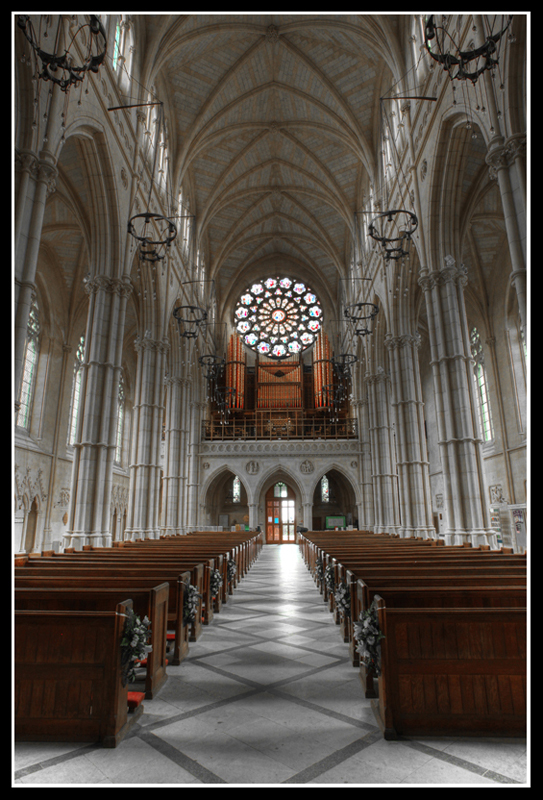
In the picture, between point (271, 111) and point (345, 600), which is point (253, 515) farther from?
point (345, 600)

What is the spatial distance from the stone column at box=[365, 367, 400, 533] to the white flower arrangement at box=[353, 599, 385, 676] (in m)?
19.9

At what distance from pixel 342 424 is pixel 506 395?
12.8 m

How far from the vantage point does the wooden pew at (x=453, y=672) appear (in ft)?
11.8

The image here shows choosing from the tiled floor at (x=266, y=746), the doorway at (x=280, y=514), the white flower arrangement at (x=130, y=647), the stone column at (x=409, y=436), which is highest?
the stone column at (x=409, y=436)

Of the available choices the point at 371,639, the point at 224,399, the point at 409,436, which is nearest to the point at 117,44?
the point at 409,436

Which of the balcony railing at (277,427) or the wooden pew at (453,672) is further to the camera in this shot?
the balcony railing at (277,427)

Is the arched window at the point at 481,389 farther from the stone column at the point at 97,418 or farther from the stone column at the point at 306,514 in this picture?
the stone column at the point at 97,418

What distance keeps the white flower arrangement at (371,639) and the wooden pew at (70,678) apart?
191 cm

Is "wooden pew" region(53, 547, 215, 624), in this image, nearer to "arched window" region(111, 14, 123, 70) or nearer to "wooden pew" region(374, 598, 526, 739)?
"wooden pew" region(374, 598, 526, 739)

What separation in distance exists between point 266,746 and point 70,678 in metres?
1.54

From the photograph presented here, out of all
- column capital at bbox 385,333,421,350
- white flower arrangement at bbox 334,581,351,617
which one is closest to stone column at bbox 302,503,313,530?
column capital at bbox 385,333,421,350

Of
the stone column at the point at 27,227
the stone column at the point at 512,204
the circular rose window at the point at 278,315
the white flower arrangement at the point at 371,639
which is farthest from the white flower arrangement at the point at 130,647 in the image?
the circular rose window at the point at 278,315

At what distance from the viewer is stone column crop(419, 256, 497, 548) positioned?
12.5m
